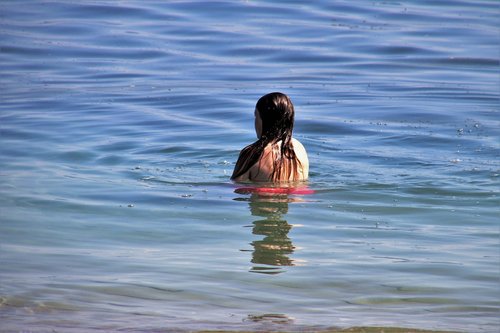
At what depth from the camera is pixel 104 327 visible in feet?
19.9

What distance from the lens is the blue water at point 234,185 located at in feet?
22.2

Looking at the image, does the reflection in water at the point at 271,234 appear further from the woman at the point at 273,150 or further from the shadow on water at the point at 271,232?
the woman at the point at 273,150

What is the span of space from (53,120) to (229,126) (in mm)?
2270

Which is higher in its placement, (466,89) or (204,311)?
(466,89)

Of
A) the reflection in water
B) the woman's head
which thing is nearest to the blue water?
the reflection in water

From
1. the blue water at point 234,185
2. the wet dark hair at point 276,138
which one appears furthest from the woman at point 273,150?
the blue water at point 234,185

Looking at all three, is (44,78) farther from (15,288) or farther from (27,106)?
(15,288)

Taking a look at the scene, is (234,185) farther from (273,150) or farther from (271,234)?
(271,234)

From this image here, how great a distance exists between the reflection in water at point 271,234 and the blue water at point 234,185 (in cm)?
3

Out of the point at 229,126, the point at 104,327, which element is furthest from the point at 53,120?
the point at 104,327

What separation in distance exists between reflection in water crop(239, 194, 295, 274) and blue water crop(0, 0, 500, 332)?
1.1 inches

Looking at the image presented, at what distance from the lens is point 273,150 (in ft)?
32.2

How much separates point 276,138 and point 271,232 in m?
1.40

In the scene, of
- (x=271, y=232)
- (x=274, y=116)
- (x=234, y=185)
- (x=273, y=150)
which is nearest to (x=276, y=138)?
(x=273, y=150)
